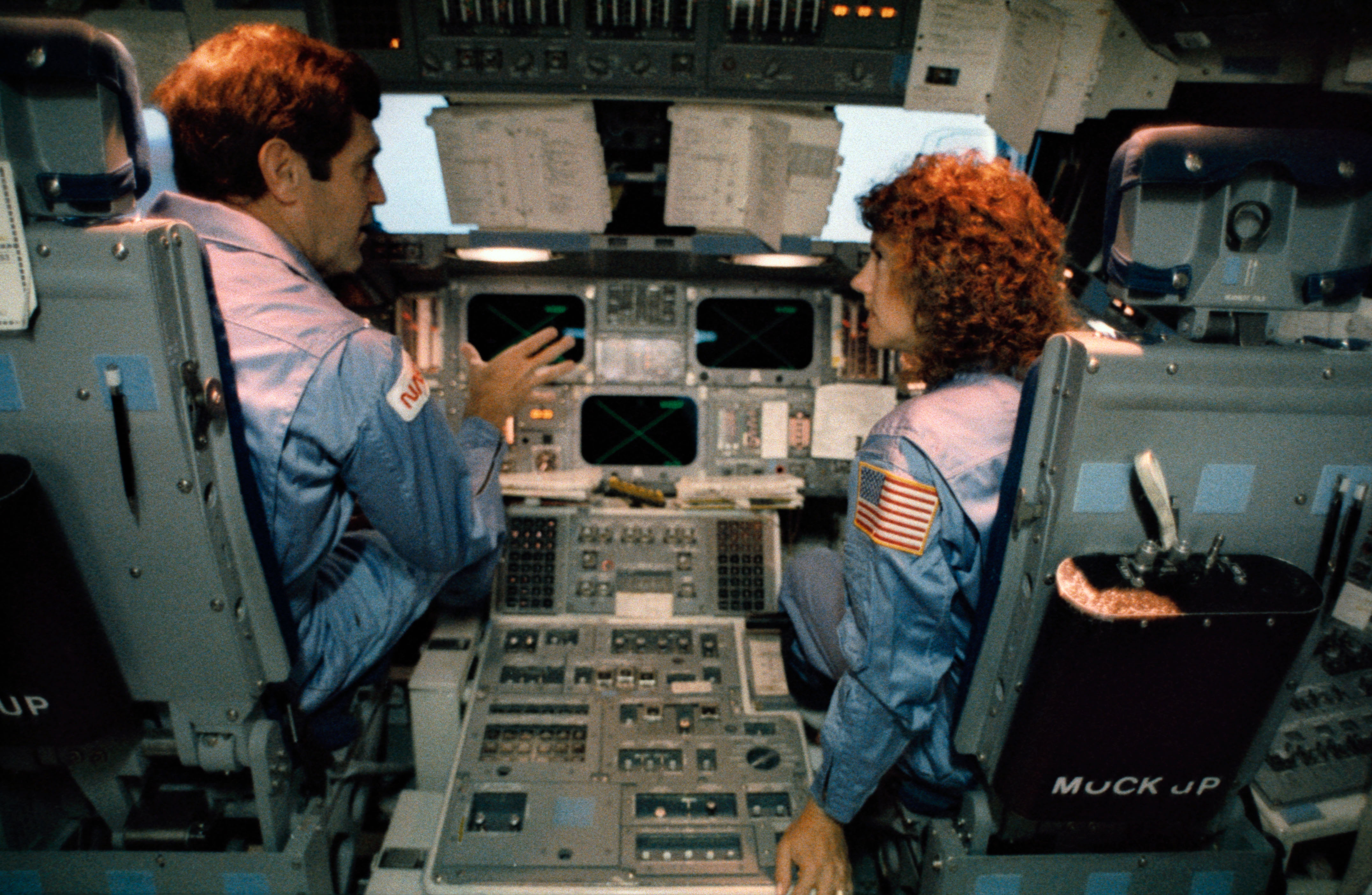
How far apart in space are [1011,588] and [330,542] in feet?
4.13

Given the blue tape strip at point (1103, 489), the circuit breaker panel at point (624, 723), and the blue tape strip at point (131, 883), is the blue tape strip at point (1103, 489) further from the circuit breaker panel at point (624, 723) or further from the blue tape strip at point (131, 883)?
the blue tape strip at point (131, 883)

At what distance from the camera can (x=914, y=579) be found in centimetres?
116

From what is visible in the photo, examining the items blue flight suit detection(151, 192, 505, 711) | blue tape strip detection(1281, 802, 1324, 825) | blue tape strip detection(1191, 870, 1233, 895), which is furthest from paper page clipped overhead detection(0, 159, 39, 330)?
blue tape strip detection(1281, 802, 1324, 825)

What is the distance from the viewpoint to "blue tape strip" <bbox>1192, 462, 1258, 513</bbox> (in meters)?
1.02

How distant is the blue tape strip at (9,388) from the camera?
976 mm

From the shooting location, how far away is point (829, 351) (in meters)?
2.44

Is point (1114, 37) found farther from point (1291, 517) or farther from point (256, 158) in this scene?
point (256, 158)

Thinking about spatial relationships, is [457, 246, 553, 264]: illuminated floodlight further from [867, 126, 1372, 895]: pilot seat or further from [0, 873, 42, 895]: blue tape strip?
[0, 873, 42, 895]: blue tape strip

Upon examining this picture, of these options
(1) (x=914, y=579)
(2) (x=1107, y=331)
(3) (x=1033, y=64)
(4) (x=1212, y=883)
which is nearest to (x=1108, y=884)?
(4) (x=1212, y=883)

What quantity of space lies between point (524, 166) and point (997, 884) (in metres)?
2.08

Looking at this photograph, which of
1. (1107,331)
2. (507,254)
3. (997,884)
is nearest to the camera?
(1107,331)

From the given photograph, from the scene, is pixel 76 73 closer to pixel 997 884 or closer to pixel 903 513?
pixel 903 513

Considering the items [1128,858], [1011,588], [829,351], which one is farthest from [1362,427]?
[829,351]

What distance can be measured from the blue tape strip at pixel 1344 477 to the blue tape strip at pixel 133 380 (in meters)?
1.75
